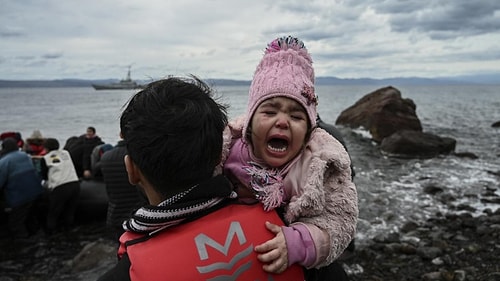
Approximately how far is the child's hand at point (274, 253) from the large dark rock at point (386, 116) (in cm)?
2294

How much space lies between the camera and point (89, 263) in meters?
8.14

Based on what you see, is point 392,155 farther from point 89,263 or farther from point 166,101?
point 166,101

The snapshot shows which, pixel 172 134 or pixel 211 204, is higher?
pixel 172 134

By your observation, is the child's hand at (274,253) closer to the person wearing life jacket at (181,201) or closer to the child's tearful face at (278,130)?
the person wearing life jacket at (181,201)

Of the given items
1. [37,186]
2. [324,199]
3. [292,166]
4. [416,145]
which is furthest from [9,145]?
[416,145]

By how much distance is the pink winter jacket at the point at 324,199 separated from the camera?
6.40ft

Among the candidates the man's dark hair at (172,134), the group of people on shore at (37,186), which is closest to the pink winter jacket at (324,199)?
the man's dark hair at (172,134)

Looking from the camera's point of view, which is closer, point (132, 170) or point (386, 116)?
point (132, 170)

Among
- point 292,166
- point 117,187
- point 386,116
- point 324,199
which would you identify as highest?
point 292,166

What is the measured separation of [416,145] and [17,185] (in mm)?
17079

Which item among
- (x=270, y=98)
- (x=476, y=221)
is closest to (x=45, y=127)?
(x=476, y=221)

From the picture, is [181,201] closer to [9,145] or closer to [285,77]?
[285,77]

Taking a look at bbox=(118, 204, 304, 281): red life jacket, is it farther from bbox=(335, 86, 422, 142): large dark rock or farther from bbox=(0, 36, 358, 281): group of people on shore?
bbox=(335, 86, 422, 142): large dark rock

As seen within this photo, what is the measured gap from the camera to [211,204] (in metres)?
1.79
